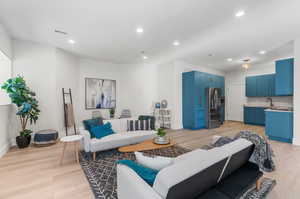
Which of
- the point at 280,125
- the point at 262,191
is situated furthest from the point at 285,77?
the point at 262,191

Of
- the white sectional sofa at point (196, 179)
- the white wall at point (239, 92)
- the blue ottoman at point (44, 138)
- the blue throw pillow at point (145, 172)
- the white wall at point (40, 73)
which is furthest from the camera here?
the white wall at point (239, 92)

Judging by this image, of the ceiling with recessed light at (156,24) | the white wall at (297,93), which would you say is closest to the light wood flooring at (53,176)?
the white wall at (297,93)

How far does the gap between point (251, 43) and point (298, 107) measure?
2.15m

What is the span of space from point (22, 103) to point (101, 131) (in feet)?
7.23

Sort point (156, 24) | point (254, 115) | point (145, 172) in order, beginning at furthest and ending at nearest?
point (254, 115) → point (156, 24) → point (145, 172)

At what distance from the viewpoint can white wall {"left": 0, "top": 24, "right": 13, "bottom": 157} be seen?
3.15 meters

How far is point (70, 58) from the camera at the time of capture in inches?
191

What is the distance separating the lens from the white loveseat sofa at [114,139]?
9.66 ft

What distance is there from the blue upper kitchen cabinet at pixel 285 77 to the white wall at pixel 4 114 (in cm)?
727

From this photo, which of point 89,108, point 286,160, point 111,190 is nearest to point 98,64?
point 89,108

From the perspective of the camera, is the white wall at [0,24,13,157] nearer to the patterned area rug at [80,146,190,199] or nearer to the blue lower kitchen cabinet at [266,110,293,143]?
the patterned area rug at [80,146,190,199]

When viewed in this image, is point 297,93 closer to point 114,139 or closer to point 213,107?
point 213,107

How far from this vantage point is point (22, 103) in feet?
11.6

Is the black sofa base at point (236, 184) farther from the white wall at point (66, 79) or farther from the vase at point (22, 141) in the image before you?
the white wall at point (66, 79)
